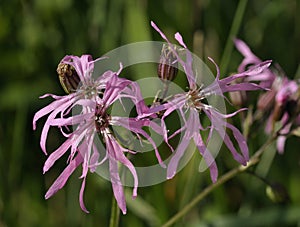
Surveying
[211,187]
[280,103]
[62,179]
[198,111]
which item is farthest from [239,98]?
[62,179]

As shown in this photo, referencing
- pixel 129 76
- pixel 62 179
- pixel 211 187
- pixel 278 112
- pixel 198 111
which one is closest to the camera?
pixel 62 179

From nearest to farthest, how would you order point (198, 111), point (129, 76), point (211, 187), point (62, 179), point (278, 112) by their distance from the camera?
point (62, 179), point (198, 111), point (211, 187), point (278, 112), point (129, 76)

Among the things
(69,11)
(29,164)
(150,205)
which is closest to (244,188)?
(150,205)

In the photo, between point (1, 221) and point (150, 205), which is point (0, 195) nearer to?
point (1, 221)

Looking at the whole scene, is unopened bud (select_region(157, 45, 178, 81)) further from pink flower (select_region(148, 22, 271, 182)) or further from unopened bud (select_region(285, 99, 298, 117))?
unopened bud (select_region(285, 99, 298, 117))

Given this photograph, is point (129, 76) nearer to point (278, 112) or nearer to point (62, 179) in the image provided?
point (278, 112)

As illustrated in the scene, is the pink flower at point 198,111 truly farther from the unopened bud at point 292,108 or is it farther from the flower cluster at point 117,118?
the unopened bud at point 292,108

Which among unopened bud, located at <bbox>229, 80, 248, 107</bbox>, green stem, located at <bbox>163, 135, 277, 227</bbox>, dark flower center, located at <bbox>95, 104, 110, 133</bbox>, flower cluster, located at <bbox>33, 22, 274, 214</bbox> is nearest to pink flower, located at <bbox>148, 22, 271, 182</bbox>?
flower cluster, located at <bbox>33, 22, 274, 214</bbox>
